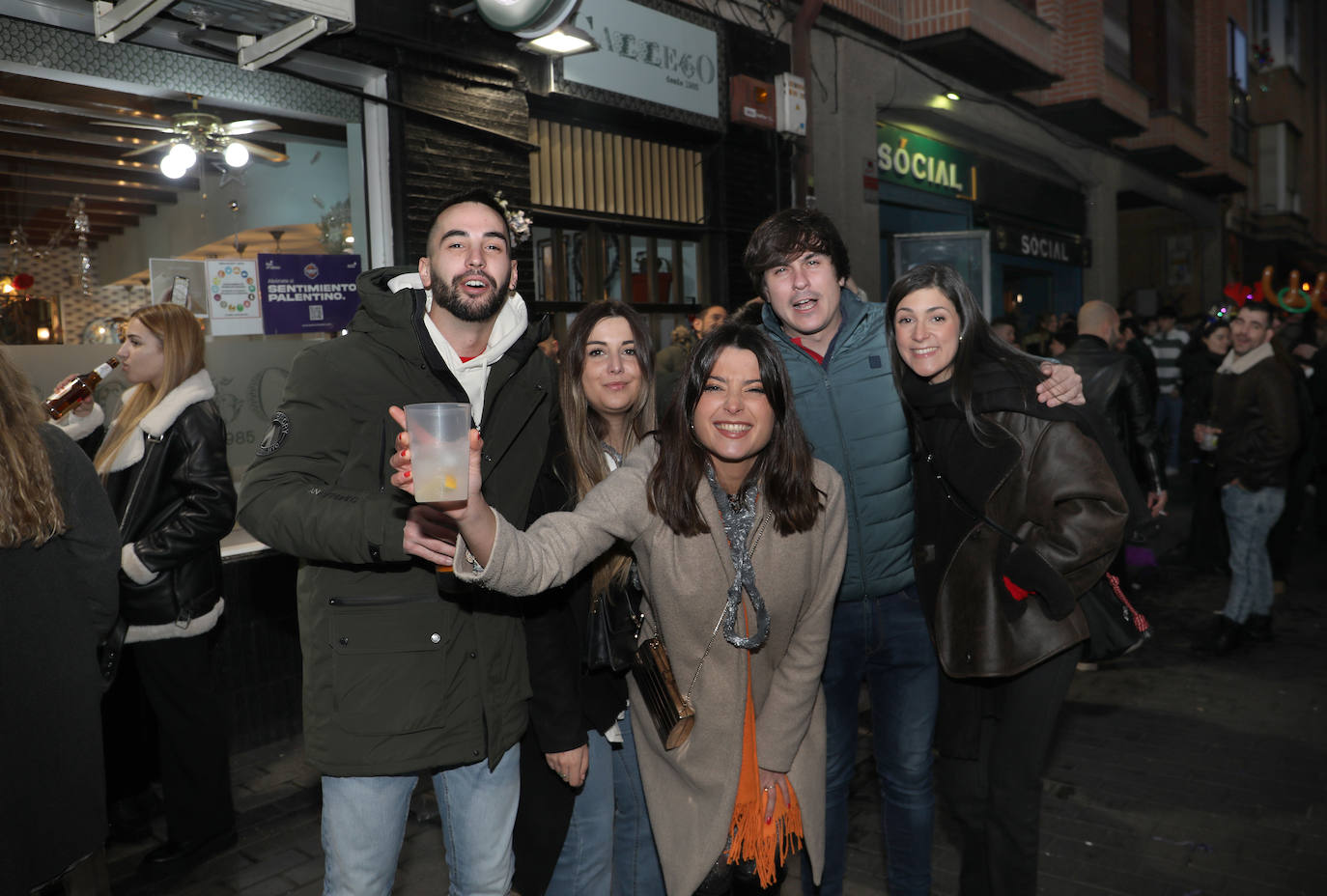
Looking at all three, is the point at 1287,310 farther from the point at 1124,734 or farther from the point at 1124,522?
the point at 1124,522

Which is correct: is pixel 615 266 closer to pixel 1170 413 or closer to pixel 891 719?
pixel 891 719

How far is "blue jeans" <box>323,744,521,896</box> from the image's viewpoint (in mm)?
2430

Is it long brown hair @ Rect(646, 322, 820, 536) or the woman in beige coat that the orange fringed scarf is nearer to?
the woman in beige coat

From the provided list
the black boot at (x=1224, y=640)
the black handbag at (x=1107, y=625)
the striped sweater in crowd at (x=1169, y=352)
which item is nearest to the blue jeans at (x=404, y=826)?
the black handbag at (x=1107, y=625)

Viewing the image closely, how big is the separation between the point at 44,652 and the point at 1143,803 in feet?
14.0

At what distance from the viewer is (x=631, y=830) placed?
117 inches

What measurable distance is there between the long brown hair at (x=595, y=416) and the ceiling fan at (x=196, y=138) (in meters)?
3.71

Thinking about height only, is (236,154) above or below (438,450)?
above

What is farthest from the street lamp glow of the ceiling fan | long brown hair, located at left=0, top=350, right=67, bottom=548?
long brown hair, located at left=0, top=350, right=67, bottom=548

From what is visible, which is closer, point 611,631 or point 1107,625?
point 611,631

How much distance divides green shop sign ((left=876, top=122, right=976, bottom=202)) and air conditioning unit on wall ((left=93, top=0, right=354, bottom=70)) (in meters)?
7.00

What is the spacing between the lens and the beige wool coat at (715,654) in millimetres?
2625

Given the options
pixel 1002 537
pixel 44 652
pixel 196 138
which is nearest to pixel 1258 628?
pixel 1002 537

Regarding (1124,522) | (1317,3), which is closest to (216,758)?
(1124,522)
